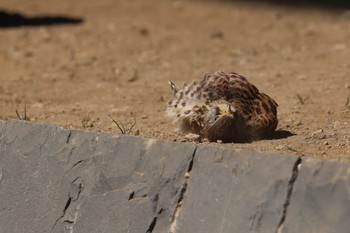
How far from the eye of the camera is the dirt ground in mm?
5410

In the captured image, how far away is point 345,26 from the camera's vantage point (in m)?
9.38

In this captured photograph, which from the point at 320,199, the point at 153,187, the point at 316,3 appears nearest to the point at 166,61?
the point at 316,3

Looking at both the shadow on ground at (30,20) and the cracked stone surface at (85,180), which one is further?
the shadow on ground at (30,20)

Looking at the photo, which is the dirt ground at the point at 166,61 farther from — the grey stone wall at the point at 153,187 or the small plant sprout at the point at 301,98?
the grey stone wall at the point at 153,187

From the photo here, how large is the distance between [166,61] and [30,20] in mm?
2578

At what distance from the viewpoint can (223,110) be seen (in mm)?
4684

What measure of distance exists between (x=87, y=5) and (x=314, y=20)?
103 inches

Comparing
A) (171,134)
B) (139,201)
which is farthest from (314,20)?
(139,201)

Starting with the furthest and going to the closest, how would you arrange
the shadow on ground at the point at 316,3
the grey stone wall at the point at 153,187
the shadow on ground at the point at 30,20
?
the shadow on ground at the point at 316,3, the shadow on ground at the point at 30,20, the grey stone wall at the point at 153,187

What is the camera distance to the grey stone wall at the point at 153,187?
3.81m

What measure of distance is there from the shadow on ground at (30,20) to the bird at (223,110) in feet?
17.2

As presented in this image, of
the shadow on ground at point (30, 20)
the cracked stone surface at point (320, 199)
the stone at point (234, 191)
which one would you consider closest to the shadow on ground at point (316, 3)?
the shadow on ground at point (30, 20)

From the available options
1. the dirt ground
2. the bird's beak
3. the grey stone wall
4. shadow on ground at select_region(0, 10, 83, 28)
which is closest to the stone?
the grey stone wall

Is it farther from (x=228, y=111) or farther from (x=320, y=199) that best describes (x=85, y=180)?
(x=320, y=199)
